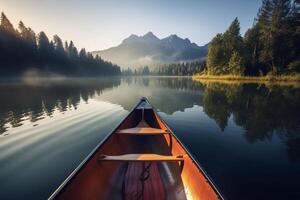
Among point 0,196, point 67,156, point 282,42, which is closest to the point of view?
point 0,196

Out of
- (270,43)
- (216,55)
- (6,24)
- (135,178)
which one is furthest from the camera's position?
(216,55)

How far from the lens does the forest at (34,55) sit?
2309 inches

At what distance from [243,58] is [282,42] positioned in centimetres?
1120

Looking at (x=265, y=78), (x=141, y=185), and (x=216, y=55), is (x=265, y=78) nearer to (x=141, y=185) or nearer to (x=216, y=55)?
(x=216, y=55)

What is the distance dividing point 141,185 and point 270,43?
60950 millimetres

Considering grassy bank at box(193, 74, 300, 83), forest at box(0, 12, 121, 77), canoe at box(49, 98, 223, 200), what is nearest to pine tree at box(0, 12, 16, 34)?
forest at box(0, 12, 121, 77)

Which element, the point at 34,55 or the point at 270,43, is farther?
the point at 34,55

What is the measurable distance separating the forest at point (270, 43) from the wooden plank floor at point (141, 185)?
2208 inches

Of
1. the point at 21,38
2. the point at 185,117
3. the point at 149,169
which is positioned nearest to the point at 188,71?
the point at 21,38

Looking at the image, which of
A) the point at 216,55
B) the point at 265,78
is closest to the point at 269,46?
the point at 265,78

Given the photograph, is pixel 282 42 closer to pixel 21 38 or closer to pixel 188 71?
pixel 21 38

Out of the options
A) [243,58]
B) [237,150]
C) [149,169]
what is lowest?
[237,150]

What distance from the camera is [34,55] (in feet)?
228

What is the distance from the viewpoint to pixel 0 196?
513 centimetres
